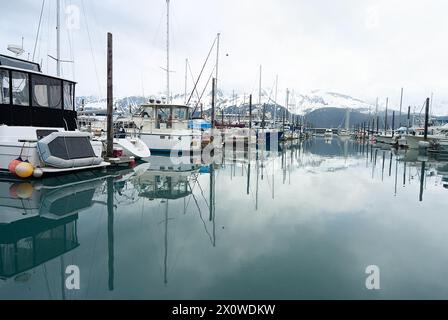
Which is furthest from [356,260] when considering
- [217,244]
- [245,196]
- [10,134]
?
[10,134]

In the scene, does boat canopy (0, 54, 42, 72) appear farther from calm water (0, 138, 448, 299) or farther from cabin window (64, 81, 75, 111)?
calm water (0, 138, 448, 299)

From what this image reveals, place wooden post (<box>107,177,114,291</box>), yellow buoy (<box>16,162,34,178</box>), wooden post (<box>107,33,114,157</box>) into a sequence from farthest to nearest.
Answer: wooden post (<box>107,33,114,157</box>) → yellow buoy (<box>16,162,34,178</box>) → wooden post (<box>107,177,114,291</box>)

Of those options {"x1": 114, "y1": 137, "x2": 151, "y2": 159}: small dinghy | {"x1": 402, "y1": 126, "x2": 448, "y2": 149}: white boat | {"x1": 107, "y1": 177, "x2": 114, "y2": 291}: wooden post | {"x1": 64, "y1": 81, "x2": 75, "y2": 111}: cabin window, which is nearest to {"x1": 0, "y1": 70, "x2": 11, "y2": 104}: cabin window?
{"x1": 64, "y1": 81, "x2": 75, "y2": 111}: cabin window

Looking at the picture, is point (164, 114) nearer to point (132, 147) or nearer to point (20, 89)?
point (132, 147)

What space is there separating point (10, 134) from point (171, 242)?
1093 centimetres

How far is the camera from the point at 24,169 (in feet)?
41.1

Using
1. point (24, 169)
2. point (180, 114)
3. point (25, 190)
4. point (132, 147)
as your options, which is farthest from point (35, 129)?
point (180, 114)

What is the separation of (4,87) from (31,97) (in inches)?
41.8

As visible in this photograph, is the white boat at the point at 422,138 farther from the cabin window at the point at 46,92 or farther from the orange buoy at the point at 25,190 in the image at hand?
the orange buoy at the point at 25,190

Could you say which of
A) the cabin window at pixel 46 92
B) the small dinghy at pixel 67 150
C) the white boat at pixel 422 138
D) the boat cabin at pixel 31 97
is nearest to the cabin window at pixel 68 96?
the boat cabin at pixel 31 97

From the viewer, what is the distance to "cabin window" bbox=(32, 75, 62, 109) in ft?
48.1

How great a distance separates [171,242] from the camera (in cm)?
658

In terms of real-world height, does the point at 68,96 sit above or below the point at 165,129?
above

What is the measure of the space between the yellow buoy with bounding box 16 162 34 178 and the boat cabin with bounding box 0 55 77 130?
2495 millimetres
